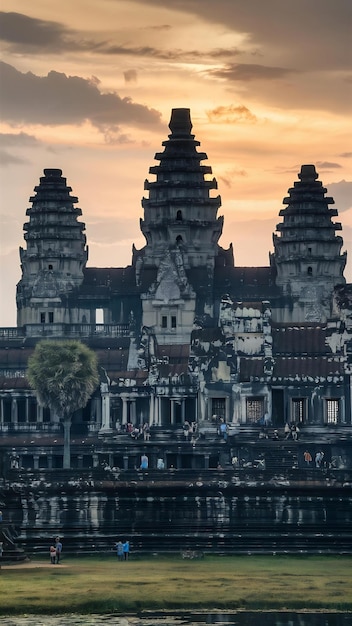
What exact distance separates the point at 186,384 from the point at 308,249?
53.7 metres

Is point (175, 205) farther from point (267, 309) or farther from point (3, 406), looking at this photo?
point (267, 309)

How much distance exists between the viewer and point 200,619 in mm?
84625

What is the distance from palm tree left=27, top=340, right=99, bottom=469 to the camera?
149000mm

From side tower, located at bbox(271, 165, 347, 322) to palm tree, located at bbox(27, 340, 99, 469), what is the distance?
36.2 m

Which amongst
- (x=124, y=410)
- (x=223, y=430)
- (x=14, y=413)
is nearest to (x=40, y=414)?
(x=14, y=413)

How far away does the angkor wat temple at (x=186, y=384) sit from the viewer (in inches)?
4050

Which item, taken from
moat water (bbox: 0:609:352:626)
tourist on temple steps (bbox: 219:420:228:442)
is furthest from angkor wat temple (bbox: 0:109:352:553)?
moat water (bbox: 0:609:352:626)

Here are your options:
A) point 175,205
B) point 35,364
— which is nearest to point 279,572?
point 35,364

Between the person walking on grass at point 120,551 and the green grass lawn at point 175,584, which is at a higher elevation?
the person walking on grass at point 120,551

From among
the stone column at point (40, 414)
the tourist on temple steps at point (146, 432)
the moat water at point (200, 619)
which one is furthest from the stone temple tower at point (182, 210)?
the moat water at point (200, 619)

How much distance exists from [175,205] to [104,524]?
8497cm

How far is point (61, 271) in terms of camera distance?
188750 mm

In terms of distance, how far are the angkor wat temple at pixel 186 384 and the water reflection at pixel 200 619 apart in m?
16.0

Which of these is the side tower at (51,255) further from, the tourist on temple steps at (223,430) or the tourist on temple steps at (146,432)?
the tourist on temple steps at (223,430)
